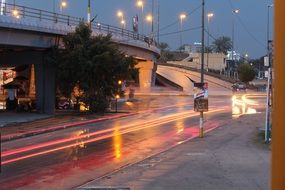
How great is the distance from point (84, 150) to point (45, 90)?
23.9m

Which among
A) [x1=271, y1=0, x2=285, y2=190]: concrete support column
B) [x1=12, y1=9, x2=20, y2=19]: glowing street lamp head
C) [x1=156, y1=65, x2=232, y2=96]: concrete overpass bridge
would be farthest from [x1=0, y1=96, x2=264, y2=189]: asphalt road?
[x1=156, y1=65, x2=232, y2=96]: concrete overpass bridge

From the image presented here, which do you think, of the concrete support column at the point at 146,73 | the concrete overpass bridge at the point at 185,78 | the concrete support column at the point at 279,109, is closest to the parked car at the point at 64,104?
the concrete support column at the point at 146,73

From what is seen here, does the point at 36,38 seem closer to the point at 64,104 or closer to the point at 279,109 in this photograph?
the point at 64,104

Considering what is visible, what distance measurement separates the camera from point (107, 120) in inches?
1501

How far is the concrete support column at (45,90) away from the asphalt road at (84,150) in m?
8.59

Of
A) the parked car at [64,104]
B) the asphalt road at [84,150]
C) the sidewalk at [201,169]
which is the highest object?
the parked car at [64,104]

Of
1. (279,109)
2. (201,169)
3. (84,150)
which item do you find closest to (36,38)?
(84,150)

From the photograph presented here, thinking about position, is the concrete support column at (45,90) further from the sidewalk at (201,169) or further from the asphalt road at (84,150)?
the sidewalk at (201,169)

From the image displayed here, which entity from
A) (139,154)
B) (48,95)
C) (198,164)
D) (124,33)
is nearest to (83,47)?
(48,95)

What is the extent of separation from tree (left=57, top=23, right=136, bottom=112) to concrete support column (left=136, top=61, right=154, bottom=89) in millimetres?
40121

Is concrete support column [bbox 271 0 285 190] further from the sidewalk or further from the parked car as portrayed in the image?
the parked car

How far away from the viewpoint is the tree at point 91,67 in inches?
1668

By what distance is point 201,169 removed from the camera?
48.8ft

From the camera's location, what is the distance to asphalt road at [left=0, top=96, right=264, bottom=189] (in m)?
14.3
